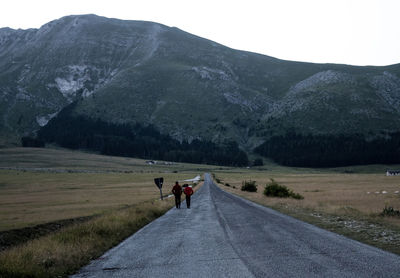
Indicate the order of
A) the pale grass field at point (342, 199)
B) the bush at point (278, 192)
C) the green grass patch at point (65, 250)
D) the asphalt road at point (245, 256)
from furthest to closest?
1. the bush at point (278, 192)
2. the pale grass field at point (342, 199)
3. the green grass patch at point (65, 250)
4. the asphalt road at point (245, 256)

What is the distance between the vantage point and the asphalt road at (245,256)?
9.52 metres

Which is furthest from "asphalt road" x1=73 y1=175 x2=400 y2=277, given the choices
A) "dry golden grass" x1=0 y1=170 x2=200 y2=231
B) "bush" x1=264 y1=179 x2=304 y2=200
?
"bush" x1=264 y1=179 x2=304 y2=200

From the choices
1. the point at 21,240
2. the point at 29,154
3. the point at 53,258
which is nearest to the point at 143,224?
the point at 21,240

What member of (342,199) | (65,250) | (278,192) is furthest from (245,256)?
(278,192)

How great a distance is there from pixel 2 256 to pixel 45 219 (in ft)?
54.5

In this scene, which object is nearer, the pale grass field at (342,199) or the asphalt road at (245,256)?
the asphalt road at (245,256)

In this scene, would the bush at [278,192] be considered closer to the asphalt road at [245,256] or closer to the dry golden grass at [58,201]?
the dry golden grass at [58,201]

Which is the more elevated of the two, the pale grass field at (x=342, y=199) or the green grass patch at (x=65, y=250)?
the green grass patch at (x=65, y=250)

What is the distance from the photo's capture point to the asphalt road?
31.2ft

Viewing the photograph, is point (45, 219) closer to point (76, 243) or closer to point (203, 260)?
point (76, 243)

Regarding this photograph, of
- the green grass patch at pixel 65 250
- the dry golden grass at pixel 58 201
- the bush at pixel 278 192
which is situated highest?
the green grass patch at pixel 65 250

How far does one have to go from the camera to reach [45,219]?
89.0ft

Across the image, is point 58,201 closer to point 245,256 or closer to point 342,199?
point 342,199

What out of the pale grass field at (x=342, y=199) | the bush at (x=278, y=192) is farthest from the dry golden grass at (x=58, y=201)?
the pale grass field at (x=342, y=199)
